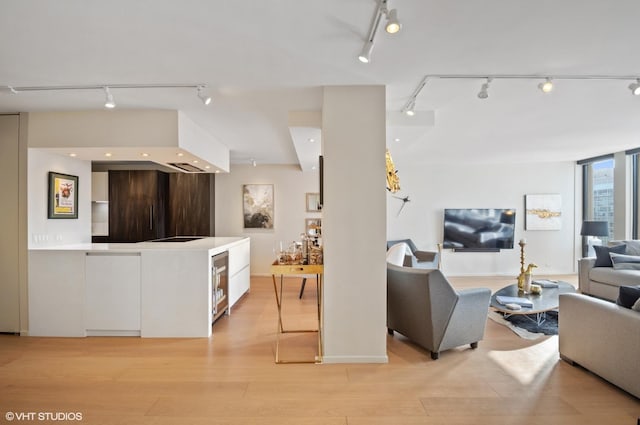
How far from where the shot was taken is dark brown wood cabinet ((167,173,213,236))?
6559mm

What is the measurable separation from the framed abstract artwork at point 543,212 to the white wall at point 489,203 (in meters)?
0.10

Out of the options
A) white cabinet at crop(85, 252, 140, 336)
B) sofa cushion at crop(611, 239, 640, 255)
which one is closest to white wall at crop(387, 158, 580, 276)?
sofa cushion at crop(611, 239, 640, 255)

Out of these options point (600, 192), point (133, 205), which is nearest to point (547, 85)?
point (600, 192)

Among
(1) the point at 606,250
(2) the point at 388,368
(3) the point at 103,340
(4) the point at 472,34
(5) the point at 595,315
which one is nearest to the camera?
(4) the point at 472,34

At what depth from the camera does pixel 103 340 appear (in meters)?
3.46

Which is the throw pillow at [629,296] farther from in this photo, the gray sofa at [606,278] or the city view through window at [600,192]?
the city view through window at [600,192]

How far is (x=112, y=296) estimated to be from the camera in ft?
11.7

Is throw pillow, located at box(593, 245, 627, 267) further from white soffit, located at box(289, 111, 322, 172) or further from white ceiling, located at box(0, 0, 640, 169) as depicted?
white soffit, located at box(289, 111, 322, 172)

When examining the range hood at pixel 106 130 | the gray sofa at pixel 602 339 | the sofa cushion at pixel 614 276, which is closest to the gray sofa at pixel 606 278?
the sofa cushion at pixel 614 276

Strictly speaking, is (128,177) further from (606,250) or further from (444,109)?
(606,250)

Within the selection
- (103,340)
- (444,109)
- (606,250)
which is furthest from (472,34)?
(606,250)

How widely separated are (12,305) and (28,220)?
95 centimetres

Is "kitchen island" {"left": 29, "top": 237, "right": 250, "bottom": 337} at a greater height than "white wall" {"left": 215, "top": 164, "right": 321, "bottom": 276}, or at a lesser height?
lesser

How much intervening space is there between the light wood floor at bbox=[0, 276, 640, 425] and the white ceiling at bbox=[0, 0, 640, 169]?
2.44m
